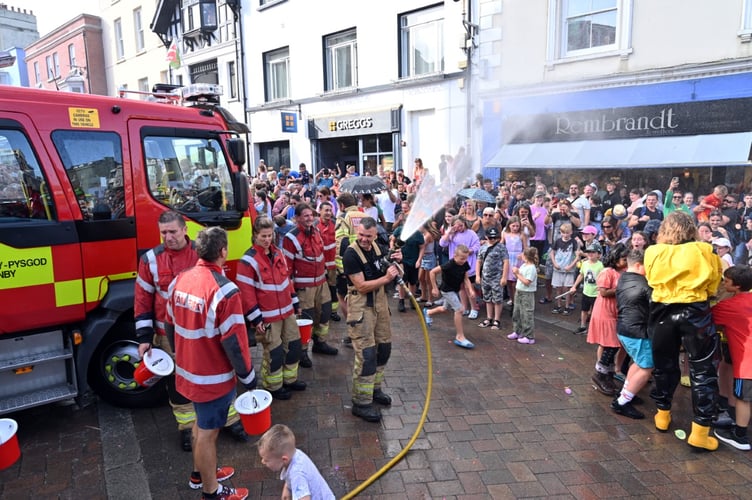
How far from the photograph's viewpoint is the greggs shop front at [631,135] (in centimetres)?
1045

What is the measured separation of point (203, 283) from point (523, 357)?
4211 millimetres

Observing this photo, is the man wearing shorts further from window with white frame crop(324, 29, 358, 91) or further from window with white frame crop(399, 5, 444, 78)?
window with white frame crop(324, 29, 358, 91)

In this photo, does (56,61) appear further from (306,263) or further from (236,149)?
(306,263)

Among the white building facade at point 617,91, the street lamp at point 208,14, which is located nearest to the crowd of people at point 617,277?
the white building facade at point 617,91

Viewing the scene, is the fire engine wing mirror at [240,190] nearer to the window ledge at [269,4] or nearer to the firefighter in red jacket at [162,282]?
the firefighter in red jacket at [162,282]

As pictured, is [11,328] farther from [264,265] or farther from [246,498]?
[246,498]

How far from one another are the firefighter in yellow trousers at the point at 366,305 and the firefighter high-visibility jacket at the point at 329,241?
205cm

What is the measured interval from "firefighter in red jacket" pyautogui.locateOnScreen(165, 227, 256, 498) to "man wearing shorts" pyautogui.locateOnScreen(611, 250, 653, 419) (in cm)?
340

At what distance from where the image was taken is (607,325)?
16.4 ft

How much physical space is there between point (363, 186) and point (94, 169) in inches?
159

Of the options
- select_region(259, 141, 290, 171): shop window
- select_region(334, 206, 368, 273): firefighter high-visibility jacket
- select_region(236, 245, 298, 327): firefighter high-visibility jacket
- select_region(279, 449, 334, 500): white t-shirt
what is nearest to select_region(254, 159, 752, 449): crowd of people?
select_region(334, 206, 368, 273): firefighter high-visibility jacket

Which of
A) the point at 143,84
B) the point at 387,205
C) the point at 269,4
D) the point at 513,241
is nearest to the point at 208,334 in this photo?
the point at 513,241

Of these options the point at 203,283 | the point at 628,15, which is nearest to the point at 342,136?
the point at 628,15

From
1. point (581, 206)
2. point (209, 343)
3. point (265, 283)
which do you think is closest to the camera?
point (209, 343)
